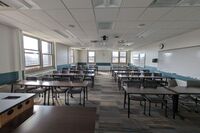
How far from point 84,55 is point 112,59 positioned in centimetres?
361

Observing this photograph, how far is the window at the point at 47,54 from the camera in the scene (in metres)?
7.87

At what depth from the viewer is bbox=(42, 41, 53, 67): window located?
25.8 ft

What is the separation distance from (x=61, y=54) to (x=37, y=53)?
10.2 feet

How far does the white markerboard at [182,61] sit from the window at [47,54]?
280 inches

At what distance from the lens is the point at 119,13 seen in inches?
120

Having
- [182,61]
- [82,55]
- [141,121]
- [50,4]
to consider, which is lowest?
[141,121]

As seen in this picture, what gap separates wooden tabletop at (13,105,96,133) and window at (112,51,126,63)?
1451 centimetres

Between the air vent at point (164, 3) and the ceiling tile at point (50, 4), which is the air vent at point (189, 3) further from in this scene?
the ceiling tile at point (50, 4)

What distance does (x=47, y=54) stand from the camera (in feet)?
27.2

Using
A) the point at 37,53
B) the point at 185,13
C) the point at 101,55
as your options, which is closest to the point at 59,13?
the point at 185,13

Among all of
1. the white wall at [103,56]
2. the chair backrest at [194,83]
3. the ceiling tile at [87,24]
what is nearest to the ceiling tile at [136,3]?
the ceiling tile at [87,24]

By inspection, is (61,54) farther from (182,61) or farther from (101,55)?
(182,61)

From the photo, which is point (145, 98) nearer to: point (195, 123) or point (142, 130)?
point (142, 130)

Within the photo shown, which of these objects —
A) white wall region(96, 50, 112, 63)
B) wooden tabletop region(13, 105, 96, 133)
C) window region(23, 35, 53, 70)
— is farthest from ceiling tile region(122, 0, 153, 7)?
white wall region(96, 50, 112, 63)
